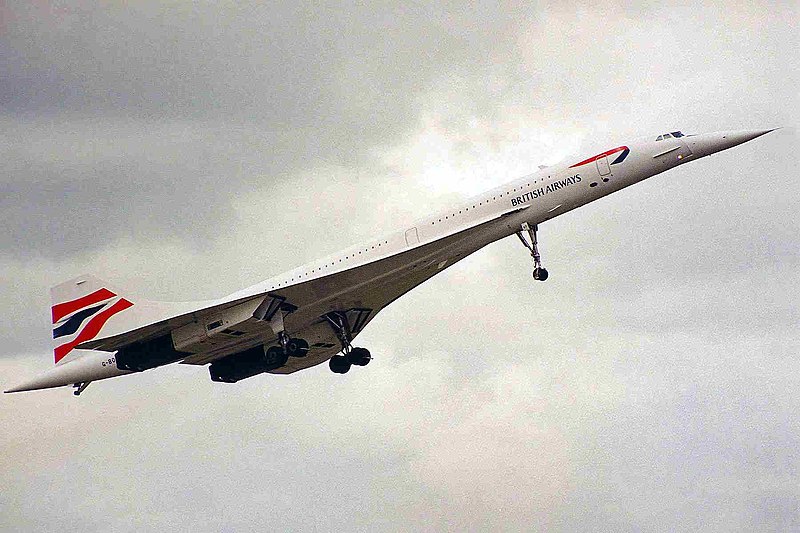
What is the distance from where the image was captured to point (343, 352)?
44.0 m

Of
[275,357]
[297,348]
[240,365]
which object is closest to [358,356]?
[240,365]

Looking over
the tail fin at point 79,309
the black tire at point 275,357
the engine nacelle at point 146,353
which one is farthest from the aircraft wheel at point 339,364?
the tail fin at point 79,309

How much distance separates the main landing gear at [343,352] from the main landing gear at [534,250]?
7.16 m

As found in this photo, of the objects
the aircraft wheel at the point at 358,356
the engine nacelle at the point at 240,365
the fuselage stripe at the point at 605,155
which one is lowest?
the aircraft wheel at the point at 358,356

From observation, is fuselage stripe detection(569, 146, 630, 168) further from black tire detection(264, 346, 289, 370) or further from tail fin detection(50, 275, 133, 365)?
tail fin detection(50, 275, 133, 365)

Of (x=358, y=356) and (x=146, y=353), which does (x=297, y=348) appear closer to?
(x=358, y=356)

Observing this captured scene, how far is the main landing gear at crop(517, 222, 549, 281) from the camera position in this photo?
36.3 m

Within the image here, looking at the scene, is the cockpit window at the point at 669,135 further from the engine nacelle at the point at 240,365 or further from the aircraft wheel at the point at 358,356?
the engine nacelle at the point at 240,365

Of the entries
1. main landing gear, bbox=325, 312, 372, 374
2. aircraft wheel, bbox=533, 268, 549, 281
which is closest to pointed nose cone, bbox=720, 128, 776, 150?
aircraft wheel, bbox=533, 268, 549, 281

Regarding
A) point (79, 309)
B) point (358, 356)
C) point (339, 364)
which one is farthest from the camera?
point (339, 364)

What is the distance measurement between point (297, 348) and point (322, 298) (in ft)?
4.67

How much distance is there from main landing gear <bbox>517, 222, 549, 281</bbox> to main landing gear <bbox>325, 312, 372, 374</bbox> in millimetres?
7159

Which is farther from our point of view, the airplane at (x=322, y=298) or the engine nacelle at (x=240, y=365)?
the engine nacelle at (x=240, y=365)

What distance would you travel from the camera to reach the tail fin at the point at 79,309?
41875 millimetres
